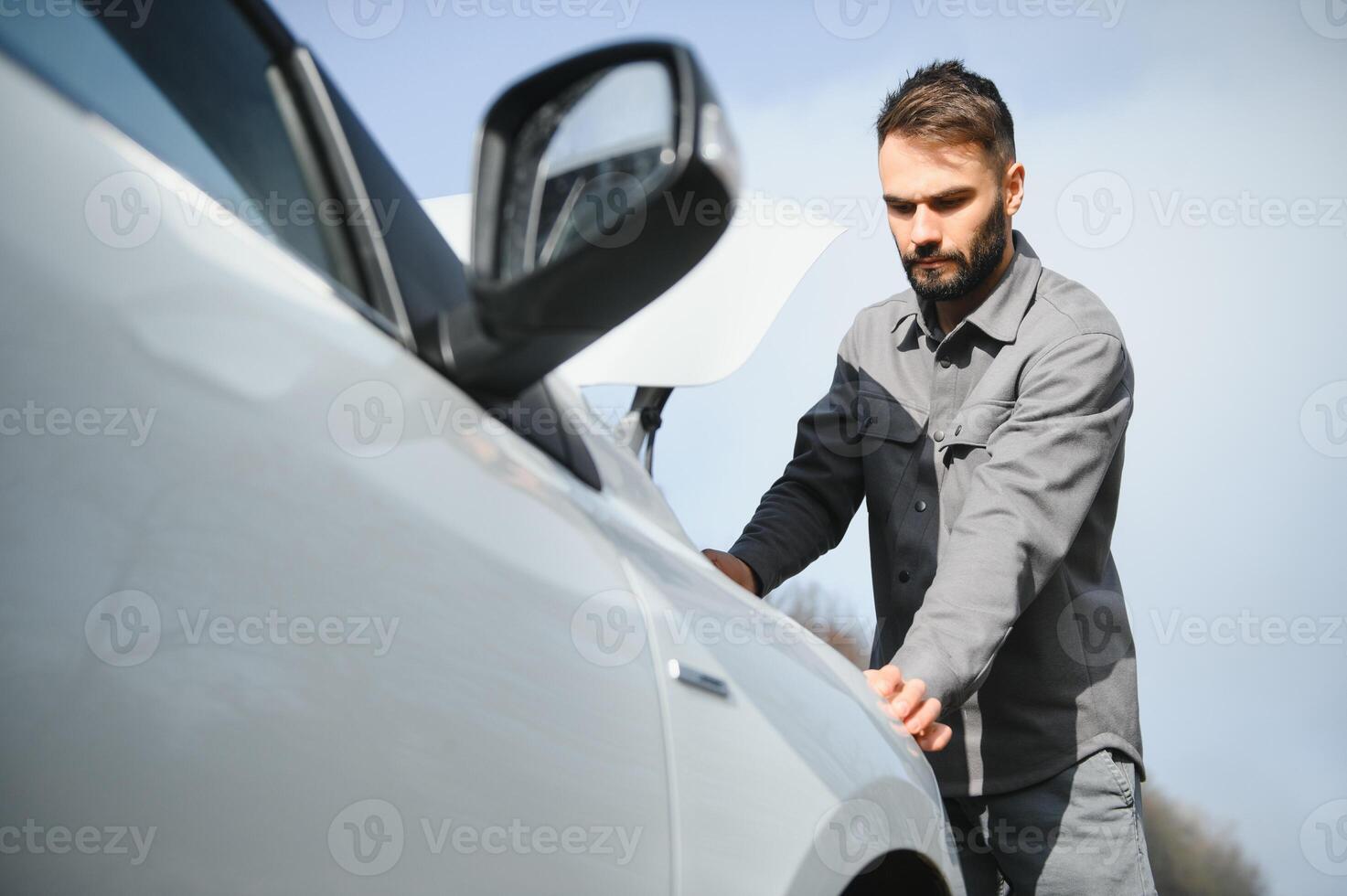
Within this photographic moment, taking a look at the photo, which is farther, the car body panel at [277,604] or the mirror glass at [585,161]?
the mirror glass at [585,161]

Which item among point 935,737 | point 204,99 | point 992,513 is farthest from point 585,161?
point 992,513

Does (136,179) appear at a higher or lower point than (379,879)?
higher

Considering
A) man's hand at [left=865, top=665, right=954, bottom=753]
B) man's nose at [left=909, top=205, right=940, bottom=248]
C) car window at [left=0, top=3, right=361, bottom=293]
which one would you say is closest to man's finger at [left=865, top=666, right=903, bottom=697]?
man's hand at [left=865, top=665, right=954, bottom=753]

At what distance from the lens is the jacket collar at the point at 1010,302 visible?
2.51m

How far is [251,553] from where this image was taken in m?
0.79

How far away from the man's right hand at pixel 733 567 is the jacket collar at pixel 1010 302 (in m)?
0.78

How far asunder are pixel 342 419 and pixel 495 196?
222 mm

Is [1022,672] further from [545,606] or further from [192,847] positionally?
[192,847]

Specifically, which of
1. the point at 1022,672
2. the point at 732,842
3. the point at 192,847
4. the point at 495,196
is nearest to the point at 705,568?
the point at 732,842

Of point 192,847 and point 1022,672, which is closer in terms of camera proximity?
point 192,847

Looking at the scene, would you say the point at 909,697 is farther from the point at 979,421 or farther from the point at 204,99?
the point at 204,99

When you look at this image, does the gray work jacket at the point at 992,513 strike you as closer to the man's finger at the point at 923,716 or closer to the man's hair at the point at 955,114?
the man's finger at the point at 923,716

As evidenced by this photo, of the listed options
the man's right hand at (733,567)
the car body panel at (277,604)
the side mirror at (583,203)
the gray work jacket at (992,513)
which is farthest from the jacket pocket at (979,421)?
the side mirror at (583,203)

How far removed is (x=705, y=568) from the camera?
138 cm
